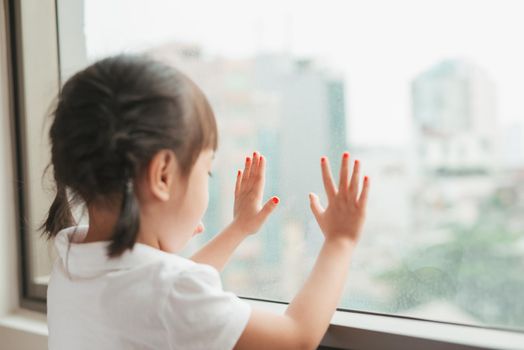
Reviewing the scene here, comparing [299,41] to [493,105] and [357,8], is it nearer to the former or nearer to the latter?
[357,8]

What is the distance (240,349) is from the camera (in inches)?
28.2

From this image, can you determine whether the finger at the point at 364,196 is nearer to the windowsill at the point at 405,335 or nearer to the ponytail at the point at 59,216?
the windowsill at the point at 405,335

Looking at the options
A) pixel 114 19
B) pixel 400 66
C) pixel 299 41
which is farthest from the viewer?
pixel 114 19

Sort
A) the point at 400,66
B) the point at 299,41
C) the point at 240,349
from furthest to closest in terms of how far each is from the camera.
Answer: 1. the point at 299,41
2. the point at 400,66
3. the point at 240,349

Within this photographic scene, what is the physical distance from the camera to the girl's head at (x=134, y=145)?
2.39 ft

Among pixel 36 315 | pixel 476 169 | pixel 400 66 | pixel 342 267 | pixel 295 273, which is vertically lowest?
pixel 36 315

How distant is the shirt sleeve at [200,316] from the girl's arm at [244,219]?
0.66 ft

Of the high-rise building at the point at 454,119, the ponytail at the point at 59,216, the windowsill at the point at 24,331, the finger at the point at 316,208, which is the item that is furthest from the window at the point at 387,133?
the windowsill at the point at 24,331

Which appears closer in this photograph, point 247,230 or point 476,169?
point 476,169

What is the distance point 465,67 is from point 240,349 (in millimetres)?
471

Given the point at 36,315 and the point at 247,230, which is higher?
the point at 247,230

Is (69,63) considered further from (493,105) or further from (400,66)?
(493,105)

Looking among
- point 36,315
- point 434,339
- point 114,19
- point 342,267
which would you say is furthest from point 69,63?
point 434,339

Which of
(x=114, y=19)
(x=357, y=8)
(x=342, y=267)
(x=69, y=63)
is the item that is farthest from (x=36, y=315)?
(x=357, y=8)
